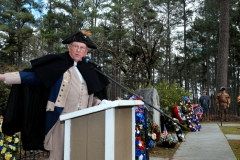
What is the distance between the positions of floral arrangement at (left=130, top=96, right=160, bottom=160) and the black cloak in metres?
1.34

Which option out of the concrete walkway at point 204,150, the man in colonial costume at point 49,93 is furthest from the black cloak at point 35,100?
the concrete walkway at point 204,150

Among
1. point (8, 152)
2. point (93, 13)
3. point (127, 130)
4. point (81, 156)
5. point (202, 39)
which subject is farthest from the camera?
point (202, 39)

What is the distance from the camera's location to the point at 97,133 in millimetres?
2066

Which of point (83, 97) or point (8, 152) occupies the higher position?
point (83, 97)

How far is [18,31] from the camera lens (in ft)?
81.3

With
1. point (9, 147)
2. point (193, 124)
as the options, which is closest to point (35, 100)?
point (9, 147)

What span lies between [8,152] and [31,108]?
1.71 metres

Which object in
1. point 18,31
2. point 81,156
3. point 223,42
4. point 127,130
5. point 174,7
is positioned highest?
point 174,7

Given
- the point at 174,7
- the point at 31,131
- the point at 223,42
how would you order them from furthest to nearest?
the point at 174,7, the point at 223,42, the point at 31,131

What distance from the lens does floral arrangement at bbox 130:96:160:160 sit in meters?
4.88

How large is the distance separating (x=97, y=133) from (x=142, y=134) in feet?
12.6

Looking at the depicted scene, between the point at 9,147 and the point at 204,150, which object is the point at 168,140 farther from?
the point at 9,147

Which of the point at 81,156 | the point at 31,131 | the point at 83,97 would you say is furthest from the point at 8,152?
the point at 81,156

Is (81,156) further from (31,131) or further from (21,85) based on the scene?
(21,85)
